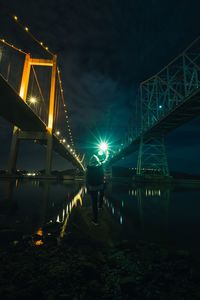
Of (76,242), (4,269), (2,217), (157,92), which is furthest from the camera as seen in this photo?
(157,92)

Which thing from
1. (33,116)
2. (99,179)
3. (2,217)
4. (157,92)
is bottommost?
(2,217)

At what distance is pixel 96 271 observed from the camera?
1562 millimetres

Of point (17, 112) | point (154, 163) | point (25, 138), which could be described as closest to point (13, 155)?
point (25, 138)

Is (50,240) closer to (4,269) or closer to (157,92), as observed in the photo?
(4,269)

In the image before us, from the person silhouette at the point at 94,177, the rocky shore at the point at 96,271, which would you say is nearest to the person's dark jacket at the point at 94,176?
the person silhouette at the point at 94,177

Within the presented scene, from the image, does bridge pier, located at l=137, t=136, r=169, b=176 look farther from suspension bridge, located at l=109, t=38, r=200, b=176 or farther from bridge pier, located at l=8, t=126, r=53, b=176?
bridge pier, located at l=8, t=126, r=53, b=176

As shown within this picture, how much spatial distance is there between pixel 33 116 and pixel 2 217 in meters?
21.1

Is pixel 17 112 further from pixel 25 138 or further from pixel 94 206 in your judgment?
pixel 94 206

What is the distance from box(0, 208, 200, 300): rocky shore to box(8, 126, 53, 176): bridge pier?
74.6ft

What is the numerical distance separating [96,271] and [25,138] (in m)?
27.1

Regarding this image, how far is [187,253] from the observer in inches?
77.5

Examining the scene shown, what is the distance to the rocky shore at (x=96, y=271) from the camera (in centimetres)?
126

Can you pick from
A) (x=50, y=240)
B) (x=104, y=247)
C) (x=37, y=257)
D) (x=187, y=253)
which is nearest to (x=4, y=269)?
(x=37, y=257)

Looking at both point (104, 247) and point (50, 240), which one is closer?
point (104, 247)
